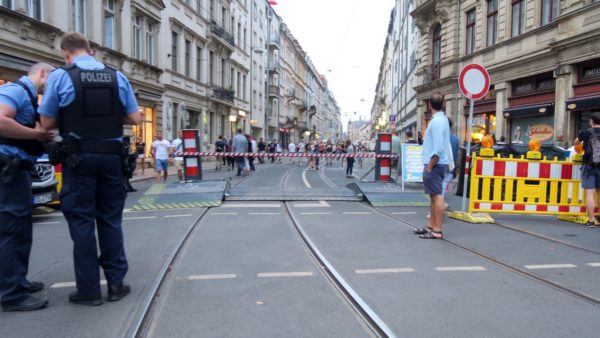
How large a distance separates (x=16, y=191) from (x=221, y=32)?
34262 mm

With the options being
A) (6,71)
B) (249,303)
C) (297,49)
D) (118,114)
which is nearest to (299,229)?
(249,303)

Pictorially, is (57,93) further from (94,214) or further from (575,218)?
(575,218)

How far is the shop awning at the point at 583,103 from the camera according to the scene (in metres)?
15.0

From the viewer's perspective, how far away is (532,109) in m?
19.0

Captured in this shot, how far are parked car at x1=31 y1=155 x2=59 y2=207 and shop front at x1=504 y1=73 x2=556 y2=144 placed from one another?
676 inches

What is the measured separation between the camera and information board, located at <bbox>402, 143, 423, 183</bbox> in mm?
13312

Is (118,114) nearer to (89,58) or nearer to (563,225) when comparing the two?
(89,58)

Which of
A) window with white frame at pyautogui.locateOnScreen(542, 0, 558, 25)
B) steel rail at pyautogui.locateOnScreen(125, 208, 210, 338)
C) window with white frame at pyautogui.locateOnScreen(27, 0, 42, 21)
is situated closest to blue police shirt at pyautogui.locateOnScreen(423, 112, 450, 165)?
steel rail at pyautogui.locateOnScreen(125, 208, 210, 338)

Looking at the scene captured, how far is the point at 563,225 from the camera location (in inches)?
311

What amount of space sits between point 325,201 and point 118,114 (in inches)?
276

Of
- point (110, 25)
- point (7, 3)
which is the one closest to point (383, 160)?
point (7, 3)

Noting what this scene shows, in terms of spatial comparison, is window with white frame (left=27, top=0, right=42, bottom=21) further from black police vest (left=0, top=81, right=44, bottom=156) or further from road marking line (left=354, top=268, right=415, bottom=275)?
road marking line (left=354, top=268, right=415, bottom=275)

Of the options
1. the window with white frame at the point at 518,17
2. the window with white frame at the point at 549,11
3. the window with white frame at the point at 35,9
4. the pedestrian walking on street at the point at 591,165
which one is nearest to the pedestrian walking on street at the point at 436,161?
the pedestrian walking on street at the point at 591,165

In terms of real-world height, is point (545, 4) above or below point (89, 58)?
Result: above
